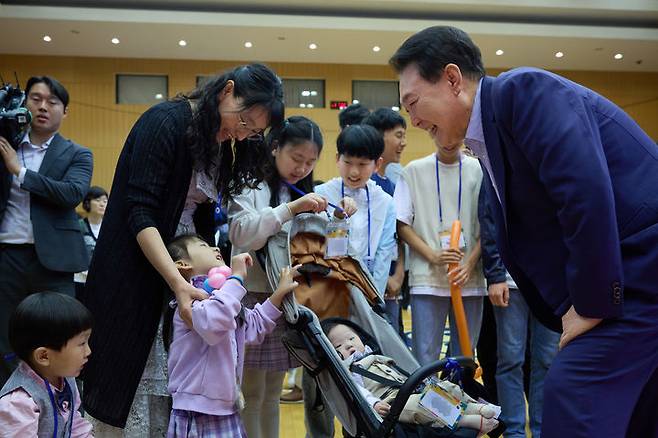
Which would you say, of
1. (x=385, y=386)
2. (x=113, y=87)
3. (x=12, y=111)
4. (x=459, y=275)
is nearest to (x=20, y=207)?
(x=12, y=111)

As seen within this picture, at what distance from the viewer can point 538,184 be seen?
151 centimetres

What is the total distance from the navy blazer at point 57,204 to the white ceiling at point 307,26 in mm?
7756

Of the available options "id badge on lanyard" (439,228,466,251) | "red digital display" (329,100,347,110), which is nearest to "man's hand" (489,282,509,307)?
"id badge on lanyard" (439,228,466,251)

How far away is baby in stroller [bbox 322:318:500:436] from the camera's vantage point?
2.05 meters

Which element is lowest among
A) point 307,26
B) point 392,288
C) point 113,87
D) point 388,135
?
point 392,288

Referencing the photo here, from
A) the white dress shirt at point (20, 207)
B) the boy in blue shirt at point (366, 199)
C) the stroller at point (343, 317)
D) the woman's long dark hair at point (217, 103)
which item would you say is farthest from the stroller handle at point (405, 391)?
the white dress shirt at point (20, 207)

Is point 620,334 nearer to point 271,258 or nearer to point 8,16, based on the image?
point 271,258

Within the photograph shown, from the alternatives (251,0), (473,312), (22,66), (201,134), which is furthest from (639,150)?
(22,66)

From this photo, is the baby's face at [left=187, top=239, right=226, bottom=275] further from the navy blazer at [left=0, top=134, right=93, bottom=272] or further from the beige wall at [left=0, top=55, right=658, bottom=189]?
the beige wall at [left=0, top=55, right=658, bottom=189]

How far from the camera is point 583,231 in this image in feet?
4.34

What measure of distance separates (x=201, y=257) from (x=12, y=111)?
4.78 feet

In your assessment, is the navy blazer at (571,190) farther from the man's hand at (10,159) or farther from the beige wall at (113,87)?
the beige wall at (113,87)

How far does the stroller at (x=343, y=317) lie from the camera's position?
2.04 m

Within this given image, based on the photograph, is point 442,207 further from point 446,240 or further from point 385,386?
point 385,386
